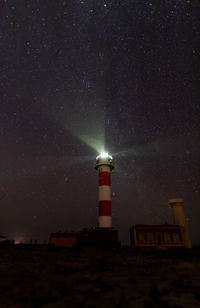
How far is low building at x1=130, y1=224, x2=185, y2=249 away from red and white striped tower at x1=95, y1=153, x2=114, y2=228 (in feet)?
20.8

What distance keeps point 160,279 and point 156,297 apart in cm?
244

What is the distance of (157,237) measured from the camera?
84.3 ft

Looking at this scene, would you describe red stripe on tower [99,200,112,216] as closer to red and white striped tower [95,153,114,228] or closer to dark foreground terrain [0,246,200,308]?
red and white striped tower [95,153,114,228]

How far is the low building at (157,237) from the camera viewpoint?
2536 centimetres

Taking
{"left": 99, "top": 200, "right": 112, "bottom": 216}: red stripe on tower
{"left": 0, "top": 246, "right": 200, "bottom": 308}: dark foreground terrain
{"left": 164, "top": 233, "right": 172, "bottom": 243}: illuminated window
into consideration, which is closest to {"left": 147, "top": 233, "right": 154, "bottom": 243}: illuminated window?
{"left": 164, "top": 233, "right": 172, "bottom": 243}: illuminated window

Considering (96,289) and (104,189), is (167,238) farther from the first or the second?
(96,289)

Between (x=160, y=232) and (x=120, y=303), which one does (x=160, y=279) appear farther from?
(x=160, y=232)

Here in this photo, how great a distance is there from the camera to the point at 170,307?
17.1 ft

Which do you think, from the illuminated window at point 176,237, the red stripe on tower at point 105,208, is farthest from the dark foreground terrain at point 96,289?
the red stripe on tower at point 105,208

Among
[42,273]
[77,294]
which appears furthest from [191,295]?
[42,273]

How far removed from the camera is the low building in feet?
83.2

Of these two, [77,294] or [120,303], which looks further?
[77,294]

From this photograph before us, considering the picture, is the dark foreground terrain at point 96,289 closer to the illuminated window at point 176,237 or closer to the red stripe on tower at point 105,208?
the illuminated window at point 176,237

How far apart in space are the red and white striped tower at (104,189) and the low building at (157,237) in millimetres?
6340
